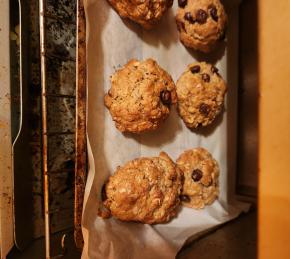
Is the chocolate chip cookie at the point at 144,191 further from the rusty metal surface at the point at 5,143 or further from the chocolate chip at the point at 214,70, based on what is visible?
the chocolate chip at the point at 214,70

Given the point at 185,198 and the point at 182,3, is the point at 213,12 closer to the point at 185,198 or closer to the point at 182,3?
the point at 182,3

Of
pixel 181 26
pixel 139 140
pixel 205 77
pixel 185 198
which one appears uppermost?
pixel 181 26

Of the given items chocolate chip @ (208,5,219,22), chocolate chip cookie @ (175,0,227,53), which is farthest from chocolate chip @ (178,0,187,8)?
chocolate chip @ (208,5,219,22)

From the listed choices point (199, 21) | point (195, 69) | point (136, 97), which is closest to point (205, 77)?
point (195, 69)

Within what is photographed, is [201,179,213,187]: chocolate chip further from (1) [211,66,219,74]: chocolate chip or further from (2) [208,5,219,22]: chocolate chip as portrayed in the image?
(2) [208,5,219,22]: chocolate chip

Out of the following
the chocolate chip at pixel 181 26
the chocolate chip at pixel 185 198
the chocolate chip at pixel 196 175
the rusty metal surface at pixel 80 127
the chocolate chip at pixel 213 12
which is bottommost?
the chocolate chip at pixel 185 198

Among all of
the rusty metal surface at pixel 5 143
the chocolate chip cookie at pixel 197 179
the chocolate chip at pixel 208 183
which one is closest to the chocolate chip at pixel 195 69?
the chocolate chip cookie at pixel 197 179
